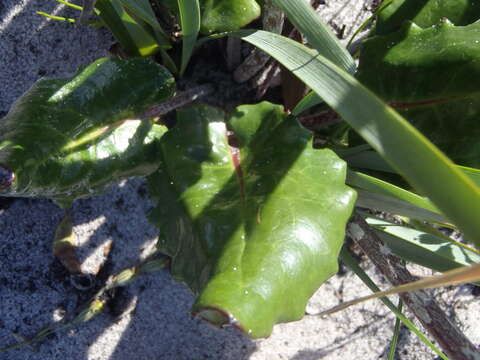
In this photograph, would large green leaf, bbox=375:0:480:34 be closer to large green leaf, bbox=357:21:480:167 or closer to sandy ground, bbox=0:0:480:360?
large green leaf, bbox=357:21:480:167

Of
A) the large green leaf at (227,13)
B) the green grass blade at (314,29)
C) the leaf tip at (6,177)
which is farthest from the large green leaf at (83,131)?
the green grass blade at (314,29)

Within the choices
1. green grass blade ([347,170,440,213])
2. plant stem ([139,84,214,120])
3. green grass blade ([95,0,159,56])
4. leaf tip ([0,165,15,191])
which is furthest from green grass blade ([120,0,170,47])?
green grass blade ([347,170,440,213])

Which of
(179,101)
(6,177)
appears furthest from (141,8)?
(6,177)

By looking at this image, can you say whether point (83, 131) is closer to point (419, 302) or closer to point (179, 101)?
point (179, 101)

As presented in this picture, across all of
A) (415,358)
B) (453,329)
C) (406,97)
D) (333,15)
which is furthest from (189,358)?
(333,15)

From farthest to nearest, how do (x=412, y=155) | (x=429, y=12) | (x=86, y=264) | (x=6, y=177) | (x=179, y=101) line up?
(x=86, y=264) → (x=179, y=101) → (x=429, y=12) → (x=6, y=177) → (x=412, y=155)
